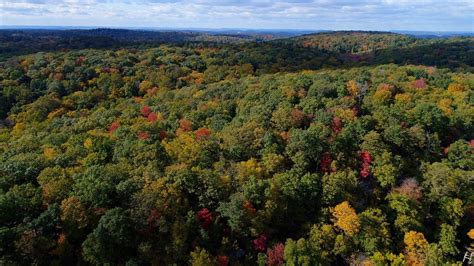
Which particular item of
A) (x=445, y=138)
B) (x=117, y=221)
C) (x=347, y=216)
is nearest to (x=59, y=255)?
(x=117, y=221)

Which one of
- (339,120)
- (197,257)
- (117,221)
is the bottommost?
(197,257)

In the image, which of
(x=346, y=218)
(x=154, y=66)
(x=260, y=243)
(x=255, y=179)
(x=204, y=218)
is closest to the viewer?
(x=204, y=218)

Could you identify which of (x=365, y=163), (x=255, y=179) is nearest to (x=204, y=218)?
(x=255, y=179)

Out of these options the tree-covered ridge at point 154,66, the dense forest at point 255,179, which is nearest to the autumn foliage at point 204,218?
the dense forest at point 255,179

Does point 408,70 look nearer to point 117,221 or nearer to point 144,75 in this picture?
point 144,75

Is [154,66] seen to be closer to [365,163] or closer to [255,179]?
[365,163]

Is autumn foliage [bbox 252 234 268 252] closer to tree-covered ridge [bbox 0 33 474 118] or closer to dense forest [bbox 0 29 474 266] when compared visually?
dense forest [bbox 0 29 474 266]

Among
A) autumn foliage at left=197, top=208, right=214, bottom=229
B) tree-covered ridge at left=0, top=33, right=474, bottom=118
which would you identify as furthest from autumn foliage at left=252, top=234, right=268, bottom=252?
tree-covered ridge at left=0, top=33, right=474, bottom=118

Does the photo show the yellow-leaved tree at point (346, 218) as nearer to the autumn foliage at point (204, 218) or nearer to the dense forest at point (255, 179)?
the dense forest at point (255, 179)
